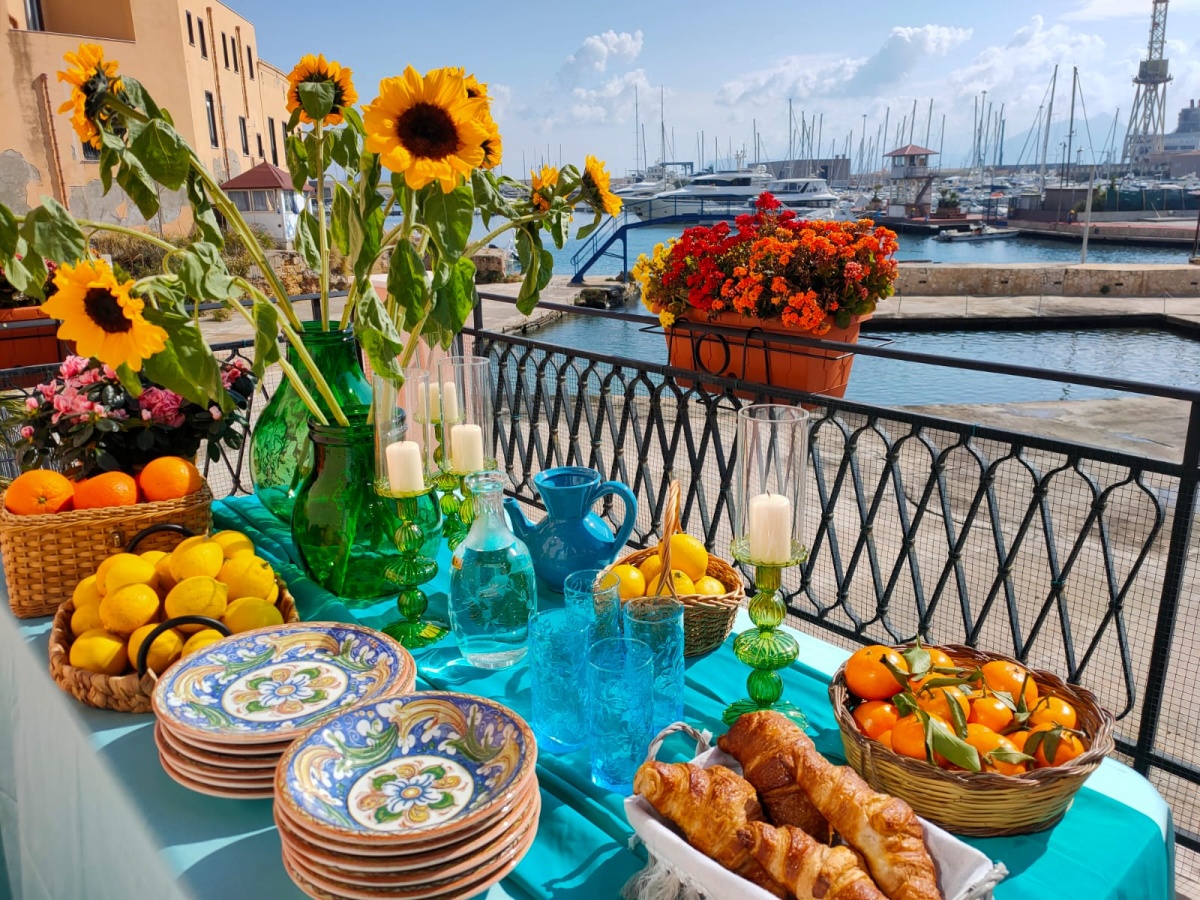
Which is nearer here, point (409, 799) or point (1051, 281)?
point (409, 799)

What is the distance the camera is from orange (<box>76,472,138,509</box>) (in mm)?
1559

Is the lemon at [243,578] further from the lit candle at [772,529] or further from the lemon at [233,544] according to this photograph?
the lit candle at [772,529]

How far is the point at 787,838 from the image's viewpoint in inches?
29.8

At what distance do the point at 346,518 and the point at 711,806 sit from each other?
0.88 metres

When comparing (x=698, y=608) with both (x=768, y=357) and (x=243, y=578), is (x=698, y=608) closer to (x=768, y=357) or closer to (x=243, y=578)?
(x=243, y=578)

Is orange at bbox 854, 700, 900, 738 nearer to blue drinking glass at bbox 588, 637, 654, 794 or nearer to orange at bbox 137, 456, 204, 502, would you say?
blue drinking glass at bbox 588, 637, 654, 794

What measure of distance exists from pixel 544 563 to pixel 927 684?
0.70 meters

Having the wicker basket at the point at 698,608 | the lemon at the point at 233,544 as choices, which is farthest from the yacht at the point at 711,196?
the wicker basket at the point at 698,608

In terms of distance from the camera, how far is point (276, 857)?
36.6 inches

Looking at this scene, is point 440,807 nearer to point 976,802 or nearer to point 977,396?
point 976,802

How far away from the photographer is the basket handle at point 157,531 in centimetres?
154

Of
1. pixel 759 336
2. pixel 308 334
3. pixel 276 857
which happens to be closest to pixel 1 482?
pixel 308 334

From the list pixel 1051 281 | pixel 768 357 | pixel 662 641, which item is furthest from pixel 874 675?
pixel 1051 281

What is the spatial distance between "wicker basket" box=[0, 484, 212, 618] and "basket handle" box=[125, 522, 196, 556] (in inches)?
0.8
